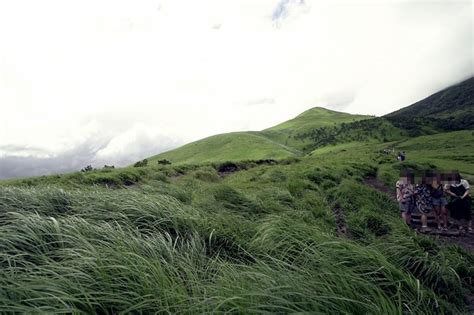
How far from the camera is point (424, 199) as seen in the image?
33.7 feet

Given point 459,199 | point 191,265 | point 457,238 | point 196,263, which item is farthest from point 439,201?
point 191,265

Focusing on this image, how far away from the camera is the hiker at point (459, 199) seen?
9.88m

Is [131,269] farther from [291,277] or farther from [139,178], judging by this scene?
[139,178]

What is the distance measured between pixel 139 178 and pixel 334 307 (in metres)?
20.5

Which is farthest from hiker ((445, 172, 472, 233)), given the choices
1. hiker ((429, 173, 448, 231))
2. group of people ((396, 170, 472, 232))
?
hiker ((429, 173, 448, 231))

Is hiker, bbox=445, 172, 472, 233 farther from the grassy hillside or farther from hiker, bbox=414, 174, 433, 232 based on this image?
the grassy hillside

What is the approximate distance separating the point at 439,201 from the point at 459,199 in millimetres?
601

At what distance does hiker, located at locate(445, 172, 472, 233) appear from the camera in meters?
9.88

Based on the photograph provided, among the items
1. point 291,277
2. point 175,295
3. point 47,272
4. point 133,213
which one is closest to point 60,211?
point 133,213

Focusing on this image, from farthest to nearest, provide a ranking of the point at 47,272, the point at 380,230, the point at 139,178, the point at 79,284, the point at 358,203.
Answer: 1. the point at 139,178
2. the point at 358,203
3. the point at 380,230
4. the point at 47,272
5. the point at 79,284

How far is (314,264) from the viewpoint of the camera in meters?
3.99

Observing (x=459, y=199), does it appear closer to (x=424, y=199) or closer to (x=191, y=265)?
(x=424, y=199)

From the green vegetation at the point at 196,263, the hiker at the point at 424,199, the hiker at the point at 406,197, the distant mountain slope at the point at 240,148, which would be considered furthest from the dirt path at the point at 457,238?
the distant mountain slope at the point at 240,148

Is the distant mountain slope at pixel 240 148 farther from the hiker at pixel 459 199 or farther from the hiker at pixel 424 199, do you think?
the hiker at pixel 459 199
